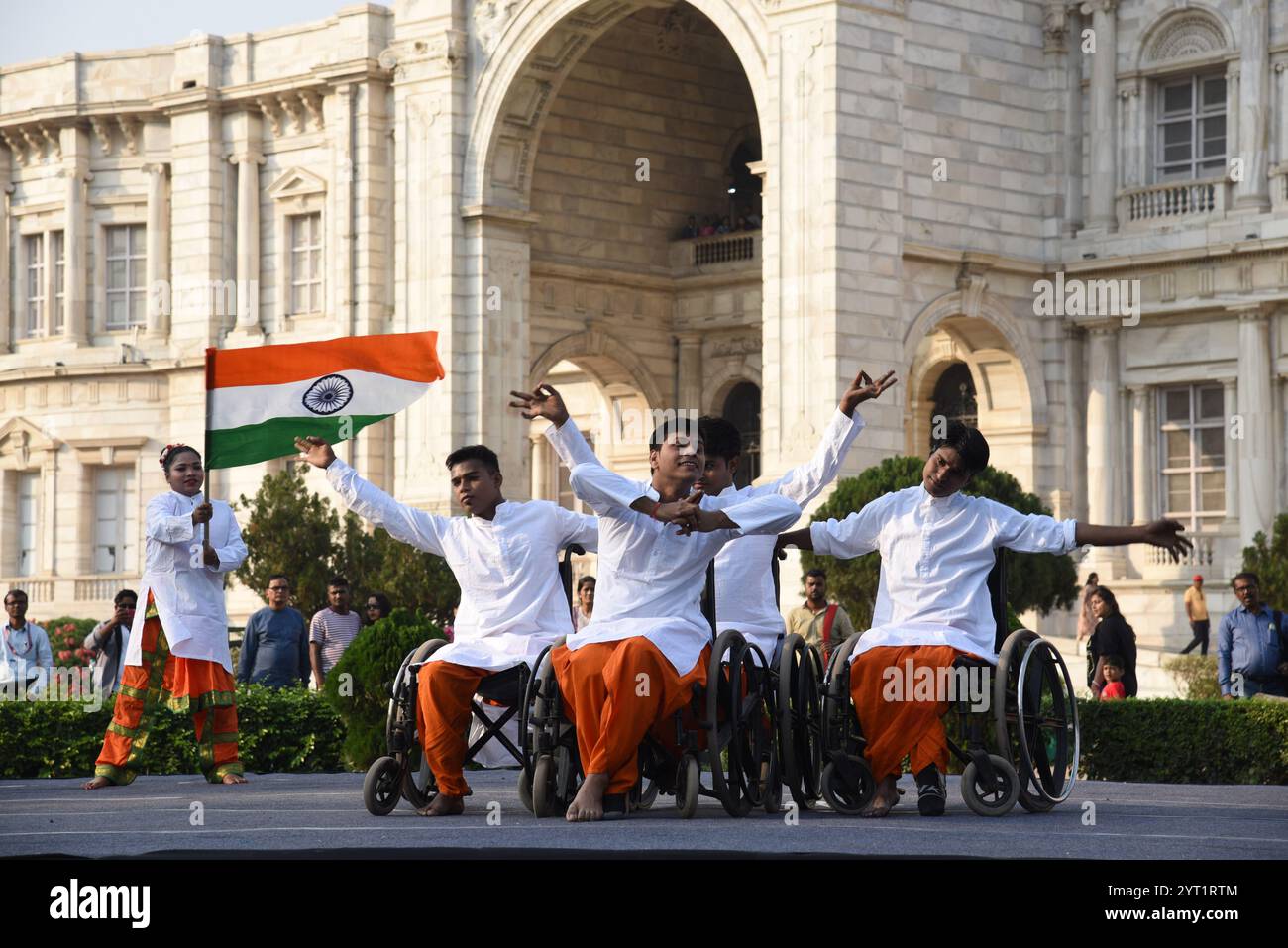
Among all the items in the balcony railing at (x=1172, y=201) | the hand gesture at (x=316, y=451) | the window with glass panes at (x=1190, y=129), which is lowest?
the hand gesture at (x=316, y=451)

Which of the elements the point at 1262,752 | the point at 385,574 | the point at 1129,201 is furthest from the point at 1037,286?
the point at 1262,752

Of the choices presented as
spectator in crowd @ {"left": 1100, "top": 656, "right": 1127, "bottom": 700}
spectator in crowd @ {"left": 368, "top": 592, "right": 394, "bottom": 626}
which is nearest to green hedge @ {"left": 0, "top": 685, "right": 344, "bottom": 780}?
spectator in crowd @ {"left": 368, "top": 592, "right": 394, "bottom": 626}

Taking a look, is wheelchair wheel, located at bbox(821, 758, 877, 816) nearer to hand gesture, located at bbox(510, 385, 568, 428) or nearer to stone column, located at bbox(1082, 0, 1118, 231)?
hand gesture, located at bbox(510, 385, 568, 428)

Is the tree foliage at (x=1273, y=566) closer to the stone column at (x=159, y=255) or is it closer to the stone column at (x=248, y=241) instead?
the stone column at (x=248, y=241)

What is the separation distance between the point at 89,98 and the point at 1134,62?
18990 millimetres

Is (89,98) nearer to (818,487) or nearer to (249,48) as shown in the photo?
(249,48)

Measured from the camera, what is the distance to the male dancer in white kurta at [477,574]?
1058 cm

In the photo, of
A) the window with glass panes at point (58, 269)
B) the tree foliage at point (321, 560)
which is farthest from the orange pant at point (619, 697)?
the window with glass panes at point (58, 269)

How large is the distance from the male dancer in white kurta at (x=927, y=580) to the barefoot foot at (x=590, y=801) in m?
1.30

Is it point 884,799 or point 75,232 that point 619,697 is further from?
point 75,232

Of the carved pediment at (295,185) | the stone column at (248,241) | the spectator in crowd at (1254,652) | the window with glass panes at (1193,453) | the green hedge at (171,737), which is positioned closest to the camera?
the green hedge at (171,737)

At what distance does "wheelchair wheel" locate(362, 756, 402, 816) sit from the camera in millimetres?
10531

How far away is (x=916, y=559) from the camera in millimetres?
10906

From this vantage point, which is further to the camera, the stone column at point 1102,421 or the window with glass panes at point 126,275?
the window with glass panes at point 126,275
